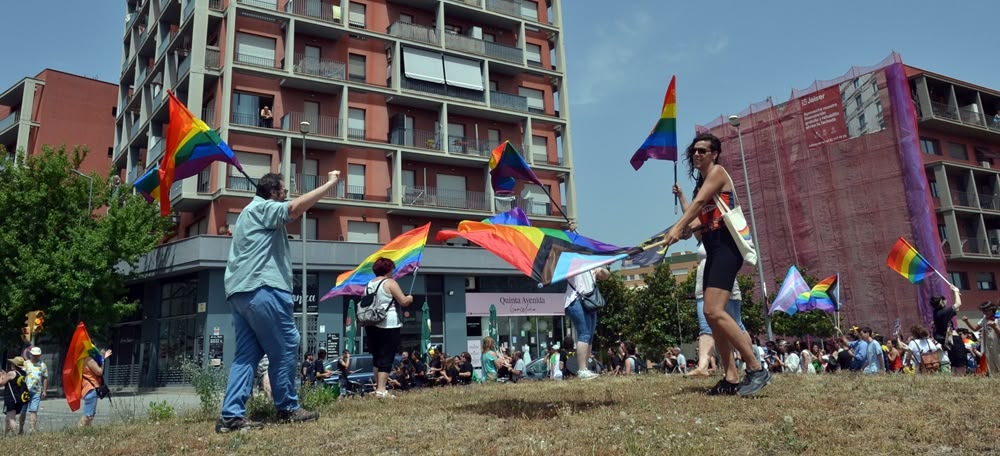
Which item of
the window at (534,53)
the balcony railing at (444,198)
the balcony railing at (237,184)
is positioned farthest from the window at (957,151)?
the balcony railing at (237,184)

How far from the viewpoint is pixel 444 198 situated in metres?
39.4

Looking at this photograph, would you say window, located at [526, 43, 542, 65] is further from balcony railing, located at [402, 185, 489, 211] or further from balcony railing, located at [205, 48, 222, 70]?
balcony railing, located at [205, 48, 222, 70]

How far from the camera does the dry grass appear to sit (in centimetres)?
425

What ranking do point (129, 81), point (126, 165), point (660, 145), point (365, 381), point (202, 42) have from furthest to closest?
point (129, 81), point (126, 165), point (202, 42), point (365, 381), point (660, 145)

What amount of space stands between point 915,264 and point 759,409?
1451cm

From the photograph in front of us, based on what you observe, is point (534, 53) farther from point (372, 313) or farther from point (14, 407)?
point (372, 313)

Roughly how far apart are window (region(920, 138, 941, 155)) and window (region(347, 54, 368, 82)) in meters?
38.3

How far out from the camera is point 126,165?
44.2 meters

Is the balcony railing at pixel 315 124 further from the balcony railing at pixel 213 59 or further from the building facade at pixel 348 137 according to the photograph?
the balcony railing at pixel 213 59

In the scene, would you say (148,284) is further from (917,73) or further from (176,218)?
(917,73)

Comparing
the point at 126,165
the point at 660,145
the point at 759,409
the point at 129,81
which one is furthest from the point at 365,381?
the point at 129,81

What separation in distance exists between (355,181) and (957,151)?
43404mm

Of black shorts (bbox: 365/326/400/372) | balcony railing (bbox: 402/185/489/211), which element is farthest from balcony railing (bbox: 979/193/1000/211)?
Answer: black shorts (bbox: 365/326/400/372)

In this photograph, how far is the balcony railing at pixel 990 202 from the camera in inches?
1977
